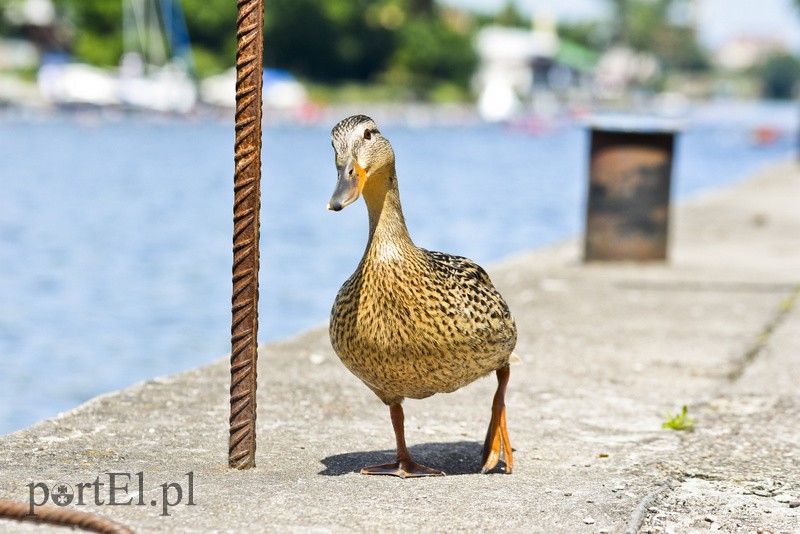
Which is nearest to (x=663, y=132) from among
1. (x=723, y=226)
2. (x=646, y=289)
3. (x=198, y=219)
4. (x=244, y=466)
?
(x=646, y=289)

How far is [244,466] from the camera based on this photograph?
457 cm

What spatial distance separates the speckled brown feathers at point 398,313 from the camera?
4.27 m

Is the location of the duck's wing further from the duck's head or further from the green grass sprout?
the green grass sprout

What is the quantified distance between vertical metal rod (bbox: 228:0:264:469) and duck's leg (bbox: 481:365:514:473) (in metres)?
0.94

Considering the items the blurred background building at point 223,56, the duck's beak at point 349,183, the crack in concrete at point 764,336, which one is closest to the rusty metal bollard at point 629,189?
the crack in concrete at point 764,336

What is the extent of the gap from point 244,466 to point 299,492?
470mm

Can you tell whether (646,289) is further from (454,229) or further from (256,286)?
(454,229)

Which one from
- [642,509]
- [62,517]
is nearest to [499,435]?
[642,509]

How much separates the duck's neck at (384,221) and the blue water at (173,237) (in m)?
5.07

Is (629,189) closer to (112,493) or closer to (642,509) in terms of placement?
(642,509)

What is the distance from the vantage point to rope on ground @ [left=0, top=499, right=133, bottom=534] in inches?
141

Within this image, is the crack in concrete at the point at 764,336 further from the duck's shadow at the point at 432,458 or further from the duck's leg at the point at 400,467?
the duck's leg at the point at 400,467

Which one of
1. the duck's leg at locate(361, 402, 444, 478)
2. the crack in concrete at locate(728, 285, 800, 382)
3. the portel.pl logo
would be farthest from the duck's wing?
the crack in concrete at locate(728, 285, 800, 382)

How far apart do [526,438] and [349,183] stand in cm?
190
